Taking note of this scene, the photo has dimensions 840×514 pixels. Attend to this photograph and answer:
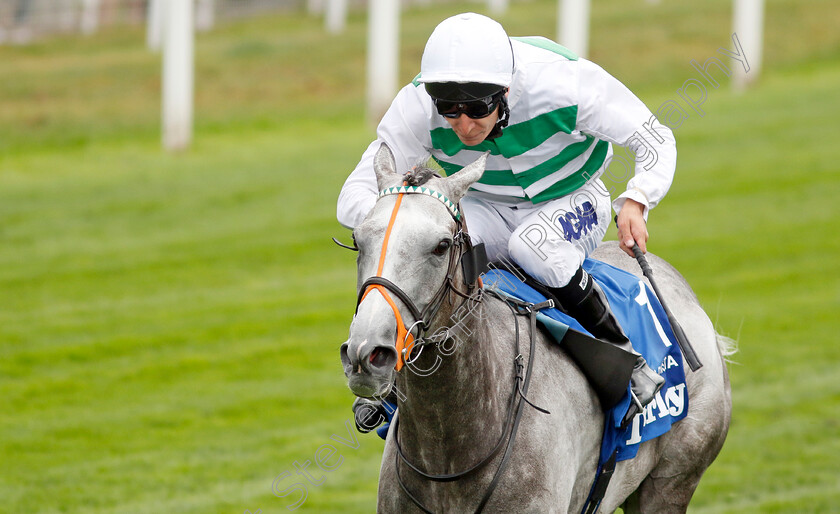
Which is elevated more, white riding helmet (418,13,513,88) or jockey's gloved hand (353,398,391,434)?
white riding helmet (418,13,513,88)

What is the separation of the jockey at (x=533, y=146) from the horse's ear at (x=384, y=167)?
0.20 meters

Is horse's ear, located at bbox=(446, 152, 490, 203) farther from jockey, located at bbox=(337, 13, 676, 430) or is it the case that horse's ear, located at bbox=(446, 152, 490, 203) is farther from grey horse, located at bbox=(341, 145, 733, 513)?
jockey, located at bbox=(337, 13, 676, 430)

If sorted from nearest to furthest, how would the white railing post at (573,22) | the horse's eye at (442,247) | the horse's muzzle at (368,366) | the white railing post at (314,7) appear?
the horse's muzzle at (368,366) → the horse's eye at (442,247) → the white railing post at (573,22) → the white railing post at (314,7)

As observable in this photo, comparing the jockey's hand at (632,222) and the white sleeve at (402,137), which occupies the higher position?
the white sleeve at (402,137)

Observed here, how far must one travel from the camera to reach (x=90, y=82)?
58.3 feet

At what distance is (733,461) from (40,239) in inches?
332

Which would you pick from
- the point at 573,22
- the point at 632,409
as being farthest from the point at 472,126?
the point at 573,22

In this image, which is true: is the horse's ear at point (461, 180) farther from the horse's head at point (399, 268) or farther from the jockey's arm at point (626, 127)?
the jockey's arm at point (626, 127)

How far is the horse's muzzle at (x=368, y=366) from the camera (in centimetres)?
269

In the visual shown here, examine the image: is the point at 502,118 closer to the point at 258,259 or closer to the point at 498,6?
the point at 258,259

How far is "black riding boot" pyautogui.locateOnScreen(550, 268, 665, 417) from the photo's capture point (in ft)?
12.5

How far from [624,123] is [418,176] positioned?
1.01m

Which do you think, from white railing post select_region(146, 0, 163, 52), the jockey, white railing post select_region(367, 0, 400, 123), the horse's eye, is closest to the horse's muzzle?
the horse's eye

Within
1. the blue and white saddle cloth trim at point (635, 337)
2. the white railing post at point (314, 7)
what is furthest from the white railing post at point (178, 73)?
the blue and white saddle cloth trim at point (635, 337)
